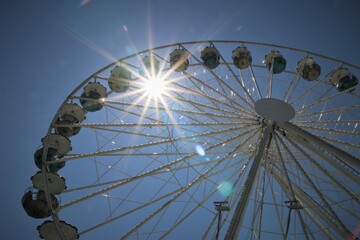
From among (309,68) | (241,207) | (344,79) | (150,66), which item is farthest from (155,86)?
(344,79)

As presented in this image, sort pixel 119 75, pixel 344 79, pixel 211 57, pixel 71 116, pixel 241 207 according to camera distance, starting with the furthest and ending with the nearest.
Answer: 1. pixel 119 75
2. pixel 211 57
3. pixel 344 79
4. pixel 71 116
5. pixel 241 207

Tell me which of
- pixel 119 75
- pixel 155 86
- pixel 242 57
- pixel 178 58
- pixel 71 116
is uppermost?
pixel 178 58

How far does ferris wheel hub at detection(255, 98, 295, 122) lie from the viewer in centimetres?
1228

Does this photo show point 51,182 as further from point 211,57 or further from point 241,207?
point 211,57

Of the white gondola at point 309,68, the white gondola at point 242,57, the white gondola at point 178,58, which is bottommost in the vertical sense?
the white gondola at point 309,68

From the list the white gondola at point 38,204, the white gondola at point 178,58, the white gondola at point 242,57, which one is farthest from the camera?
the white gondola at point 178,58

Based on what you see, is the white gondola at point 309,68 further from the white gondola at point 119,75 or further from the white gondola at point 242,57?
the white gondola at point 119,75

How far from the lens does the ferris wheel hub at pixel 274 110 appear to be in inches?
483

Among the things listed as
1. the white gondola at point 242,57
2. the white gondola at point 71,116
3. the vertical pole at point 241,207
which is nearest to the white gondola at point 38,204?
the white gondola at point 71,116

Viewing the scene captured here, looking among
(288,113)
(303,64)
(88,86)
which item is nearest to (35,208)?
(88,86)

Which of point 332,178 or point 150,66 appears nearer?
point 332,178

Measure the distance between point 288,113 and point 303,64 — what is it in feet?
19.0

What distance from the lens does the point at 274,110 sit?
1288 cm

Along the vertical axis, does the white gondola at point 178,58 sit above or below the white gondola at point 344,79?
above
